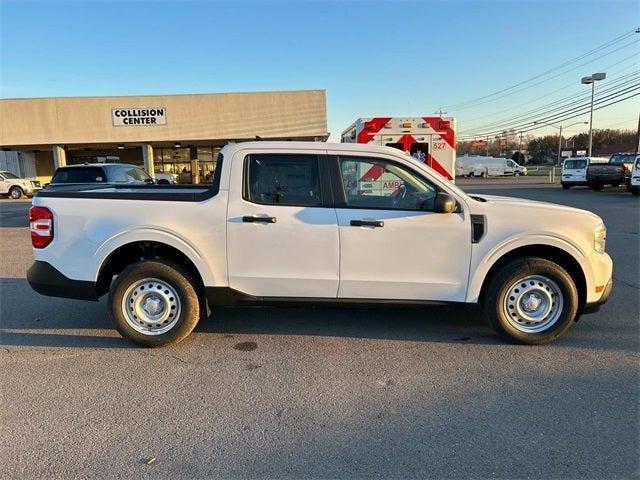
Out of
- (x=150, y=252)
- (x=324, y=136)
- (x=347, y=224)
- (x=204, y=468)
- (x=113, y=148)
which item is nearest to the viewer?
(x=204, y=468)

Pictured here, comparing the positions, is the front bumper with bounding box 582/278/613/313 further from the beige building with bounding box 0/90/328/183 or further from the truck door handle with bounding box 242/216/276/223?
the beige building with bounding box 0/90/328/183

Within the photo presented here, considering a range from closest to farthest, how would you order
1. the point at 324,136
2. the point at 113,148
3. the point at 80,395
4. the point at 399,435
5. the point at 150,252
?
the point at 399,435
the point at 80,395
the point at 150,252
the point at 324,136
the point at 113,148

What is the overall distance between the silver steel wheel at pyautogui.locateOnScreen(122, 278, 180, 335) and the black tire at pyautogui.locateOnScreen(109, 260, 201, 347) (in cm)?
2

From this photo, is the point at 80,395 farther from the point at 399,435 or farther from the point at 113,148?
the point at 113,148

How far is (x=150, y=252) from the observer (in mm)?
4406

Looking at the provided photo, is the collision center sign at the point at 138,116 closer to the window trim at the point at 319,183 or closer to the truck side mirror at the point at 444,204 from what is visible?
the window trim at the point at 319,183

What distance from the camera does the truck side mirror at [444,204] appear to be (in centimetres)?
395

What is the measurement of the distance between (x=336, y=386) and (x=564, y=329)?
225cm

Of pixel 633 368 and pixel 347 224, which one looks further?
pixel 347 224

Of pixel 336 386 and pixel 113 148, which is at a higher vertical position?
pixel 113 148

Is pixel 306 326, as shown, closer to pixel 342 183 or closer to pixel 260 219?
pixel 260 219

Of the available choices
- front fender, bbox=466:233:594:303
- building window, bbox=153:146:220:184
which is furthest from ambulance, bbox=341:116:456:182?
building window, bbox=153:146:220:184

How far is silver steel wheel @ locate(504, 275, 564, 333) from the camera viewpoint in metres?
4.14

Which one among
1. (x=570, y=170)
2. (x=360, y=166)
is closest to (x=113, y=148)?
(x=570, y=170)
